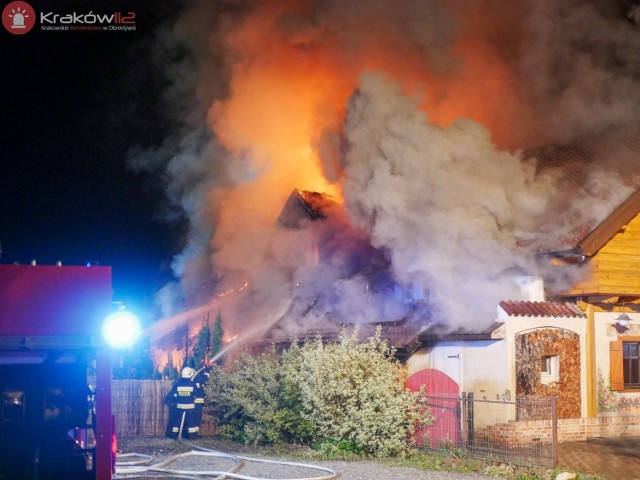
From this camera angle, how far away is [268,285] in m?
24.0

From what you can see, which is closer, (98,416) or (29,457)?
(98,416)

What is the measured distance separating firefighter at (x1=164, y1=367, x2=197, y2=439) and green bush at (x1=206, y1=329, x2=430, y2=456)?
47.0 inches

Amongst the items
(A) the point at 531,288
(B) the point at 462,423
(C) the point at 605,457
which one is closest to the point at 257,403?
(B) the point at 462,423

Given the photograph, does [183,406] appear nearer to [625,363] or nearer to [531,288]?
[531,288]

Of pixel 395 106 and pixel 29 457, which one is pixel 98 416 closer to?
pixel 29 457

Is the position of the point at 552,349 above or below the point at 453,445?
above

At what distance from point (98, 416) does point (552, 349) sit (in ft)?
38.8

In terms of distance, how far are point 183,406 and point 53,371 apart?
27.9 feet

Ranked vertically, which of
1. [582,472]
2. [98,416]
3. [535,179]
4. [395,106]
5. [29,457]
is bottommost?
[582,472]

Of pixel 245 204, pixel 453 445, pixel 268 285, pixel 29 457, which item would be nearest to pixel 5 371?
pixel 29 457

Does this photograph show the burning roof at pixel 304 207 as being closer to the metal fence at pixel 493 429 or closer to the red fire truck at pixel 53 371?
the metal fence at pixel 493 429

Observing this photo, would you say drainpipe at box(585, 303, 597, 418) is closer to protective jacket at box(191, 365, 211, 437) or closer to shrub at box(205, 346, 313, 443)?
shrub at box(205, 346, 313, 443)

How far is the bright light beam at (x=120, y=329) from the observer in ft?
22.1

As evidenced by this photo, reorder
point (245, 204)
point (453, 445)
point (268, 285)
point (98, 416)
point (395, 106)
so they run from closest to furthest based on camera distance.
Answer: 1. point (98, 416)
2. point (453, 445)
3. point (395, 106)
4. point (268, 285)
5. point (245, 204)
